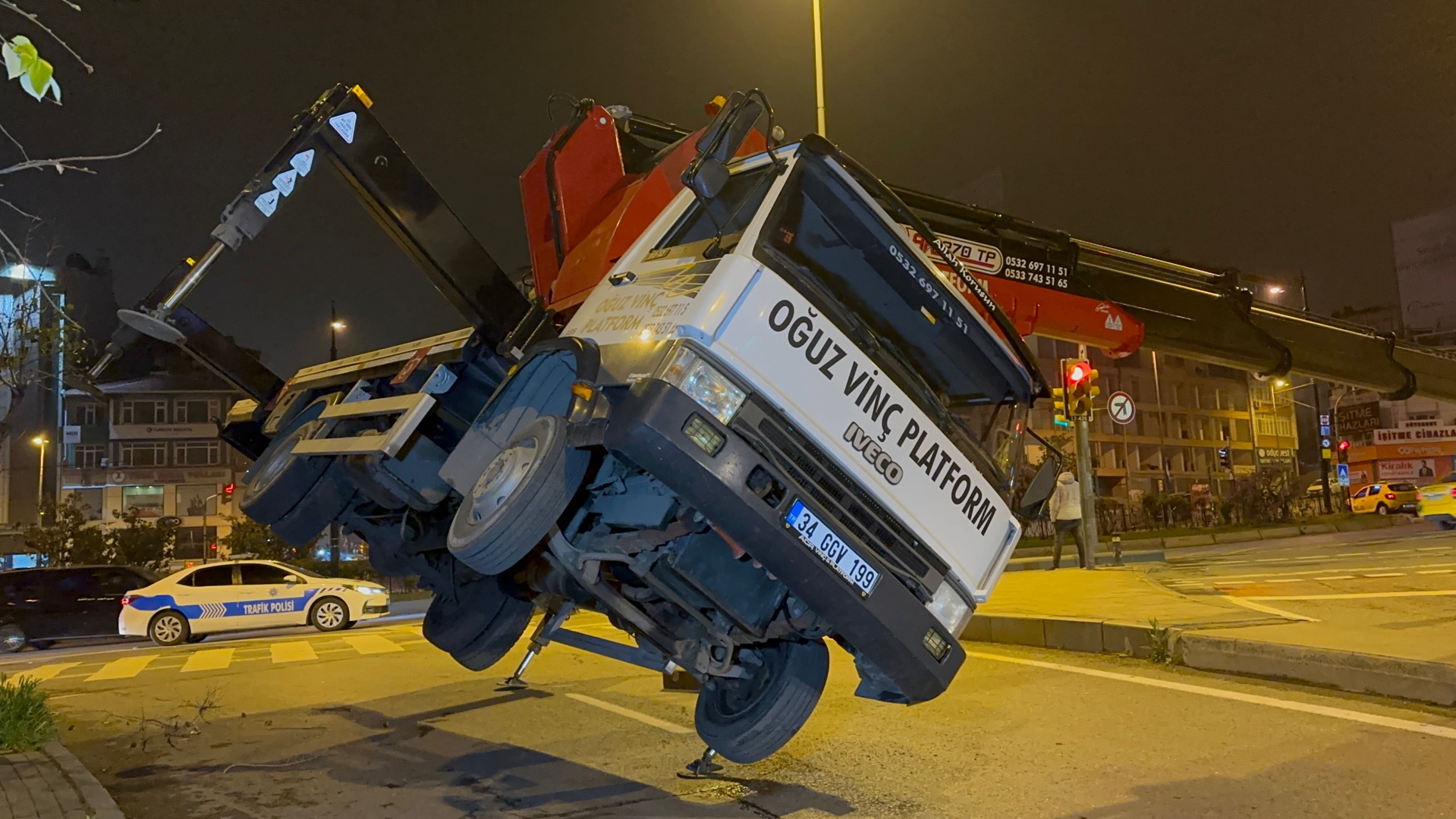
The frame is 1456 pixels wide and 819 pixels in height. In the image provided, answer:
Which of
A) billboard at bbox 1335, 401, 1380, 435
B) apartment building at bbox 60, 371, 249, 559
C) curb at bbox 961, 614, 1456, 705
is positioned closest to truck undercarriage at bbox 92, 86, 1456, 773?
curb at bbox 961, 614, 1456, 705

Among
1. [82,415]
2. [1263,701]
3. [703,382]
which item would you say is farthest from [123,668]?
[82,415]

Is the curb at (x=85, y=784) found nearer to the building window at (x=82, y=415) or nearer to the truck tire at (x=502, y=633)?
the truck tire at (x=502, y=633)

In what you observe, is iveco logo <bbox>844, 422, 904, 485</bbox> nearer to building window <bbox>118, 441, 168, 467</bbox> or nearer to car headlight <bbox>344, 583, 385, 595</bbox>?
car headlight <bbox>344, 583, 385, 595</bbox>

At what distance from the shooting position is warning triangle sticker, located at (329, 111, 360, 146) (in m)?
5.61

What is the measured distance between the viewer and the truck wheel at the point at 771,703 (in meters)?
5.22

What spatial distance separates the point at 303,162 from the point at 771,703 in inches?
146

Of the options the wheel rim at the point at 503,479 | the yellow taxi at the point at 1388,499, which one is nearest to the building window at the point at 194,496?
the yellow taxi at the point at 1388,499

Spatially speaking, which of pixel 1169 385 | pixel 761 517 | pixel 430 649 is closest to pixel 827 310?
pixel 761 517

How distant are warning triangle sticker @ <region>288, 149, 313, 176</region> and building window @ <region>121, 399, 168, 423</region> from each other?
195 feet

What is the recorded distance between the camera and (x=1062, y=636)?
10.1 meters

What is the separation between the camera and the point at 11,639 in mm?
17250

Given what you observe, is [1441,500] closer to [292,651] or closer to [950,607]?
[292,651]

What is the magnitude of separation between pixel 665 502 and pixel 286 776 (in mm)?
3386

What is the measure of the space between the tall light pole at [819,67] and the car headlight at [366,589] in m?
10.4
